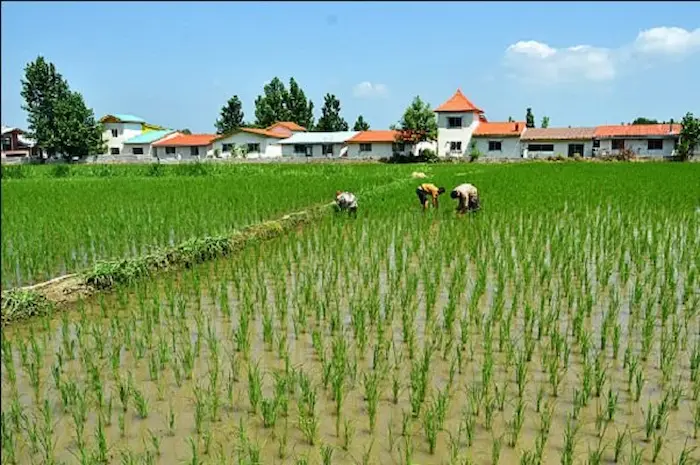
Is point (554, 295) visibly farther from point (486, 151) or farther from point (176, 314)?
point (486, 151)

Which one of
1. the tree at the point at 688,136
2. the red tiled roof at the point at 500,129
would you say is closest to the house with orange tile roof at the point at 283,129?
the red tiled roof at the point at 500,129

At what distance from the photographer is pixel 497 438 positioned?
2.87 metres

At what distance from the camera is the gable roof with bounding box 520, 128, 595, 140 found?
106ft

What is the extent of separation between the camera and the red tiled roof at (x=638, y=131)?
30.8 meters

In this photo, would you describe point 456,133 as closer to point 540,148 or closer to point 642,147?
point 540,148

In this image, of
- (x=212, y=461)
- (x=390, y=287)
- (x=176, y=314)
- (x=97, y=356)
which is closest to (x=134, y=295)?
(x=176, y=314)

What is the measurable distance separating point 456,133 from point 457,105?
1.74m

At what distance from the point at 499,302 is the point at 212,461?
2.79 m

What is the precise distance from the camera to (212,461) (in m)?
2.73

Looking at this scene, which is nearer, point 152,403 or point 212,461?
point 212,461

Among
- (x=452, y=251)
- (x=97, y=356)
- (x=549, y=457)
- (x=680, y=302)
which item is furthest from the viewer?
(x=452, y=251)

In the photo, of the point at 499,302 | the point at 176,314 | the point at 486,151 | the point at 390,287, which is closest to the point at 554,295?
the point at 499,302

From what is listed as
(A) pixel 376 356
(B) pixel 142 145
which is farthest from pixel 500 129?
(A) pixel 376 356

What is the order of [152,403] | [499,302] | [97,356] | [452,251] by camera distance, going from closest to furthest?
[152,403] → [97,356] → [499,302] → [452,251]
